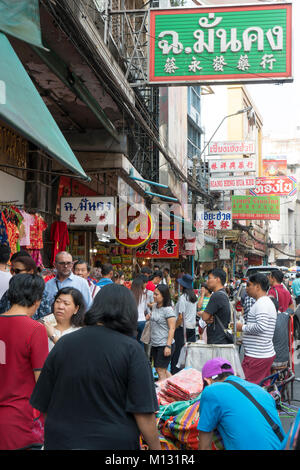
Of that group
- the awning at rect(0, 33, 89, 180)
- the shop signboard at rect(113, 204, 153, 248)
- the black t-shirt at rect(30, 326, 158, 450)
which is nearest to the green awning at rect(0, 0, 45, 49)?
the awning at rect(0, 33, 89, 180)

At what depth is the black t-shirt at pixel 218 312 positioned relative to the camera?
20.8 ft

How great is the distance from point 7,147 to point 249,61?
496 cm

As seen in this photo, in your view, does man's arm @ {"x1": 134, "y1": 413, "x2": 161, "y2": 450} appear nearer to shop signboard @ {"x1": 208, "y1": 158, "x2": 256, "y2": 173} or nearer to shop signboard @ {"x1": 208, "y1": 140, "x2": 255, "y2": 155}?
shop signboard @ {"x1": 208, "y1": 158, "x2": 256, "y2": 173}

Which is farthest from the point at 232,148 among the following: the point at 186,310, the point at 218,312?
the point at 218,312

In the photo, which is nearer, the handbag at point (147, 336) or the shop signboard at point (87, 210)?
the handbag at point (147, 336)

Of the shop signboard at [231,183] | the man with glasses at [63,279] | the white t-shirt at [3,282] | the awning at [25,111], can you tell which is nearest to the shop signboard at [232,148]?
the shop signboard at [231,183]

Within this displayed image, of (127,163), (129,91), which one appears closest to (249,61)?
(129,91)

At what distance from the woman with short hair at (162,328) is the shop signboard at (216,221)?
15736 mm

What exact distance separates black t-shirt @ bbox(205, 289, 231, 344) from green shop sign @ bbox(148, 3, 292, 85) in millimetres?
5001

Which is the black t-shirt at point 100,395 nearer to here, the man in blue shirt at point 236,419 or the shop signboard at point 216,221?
the man in blue shirt at point 236,419

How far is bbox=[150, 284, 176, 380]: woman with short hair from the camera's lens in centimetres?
746

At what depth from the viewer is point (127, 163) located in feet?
38.5

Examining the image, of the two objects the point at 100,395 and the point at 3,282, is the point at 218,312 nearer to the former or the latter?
the point at 3,282

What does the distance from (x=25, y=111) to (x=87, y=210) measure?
20.2 feet
